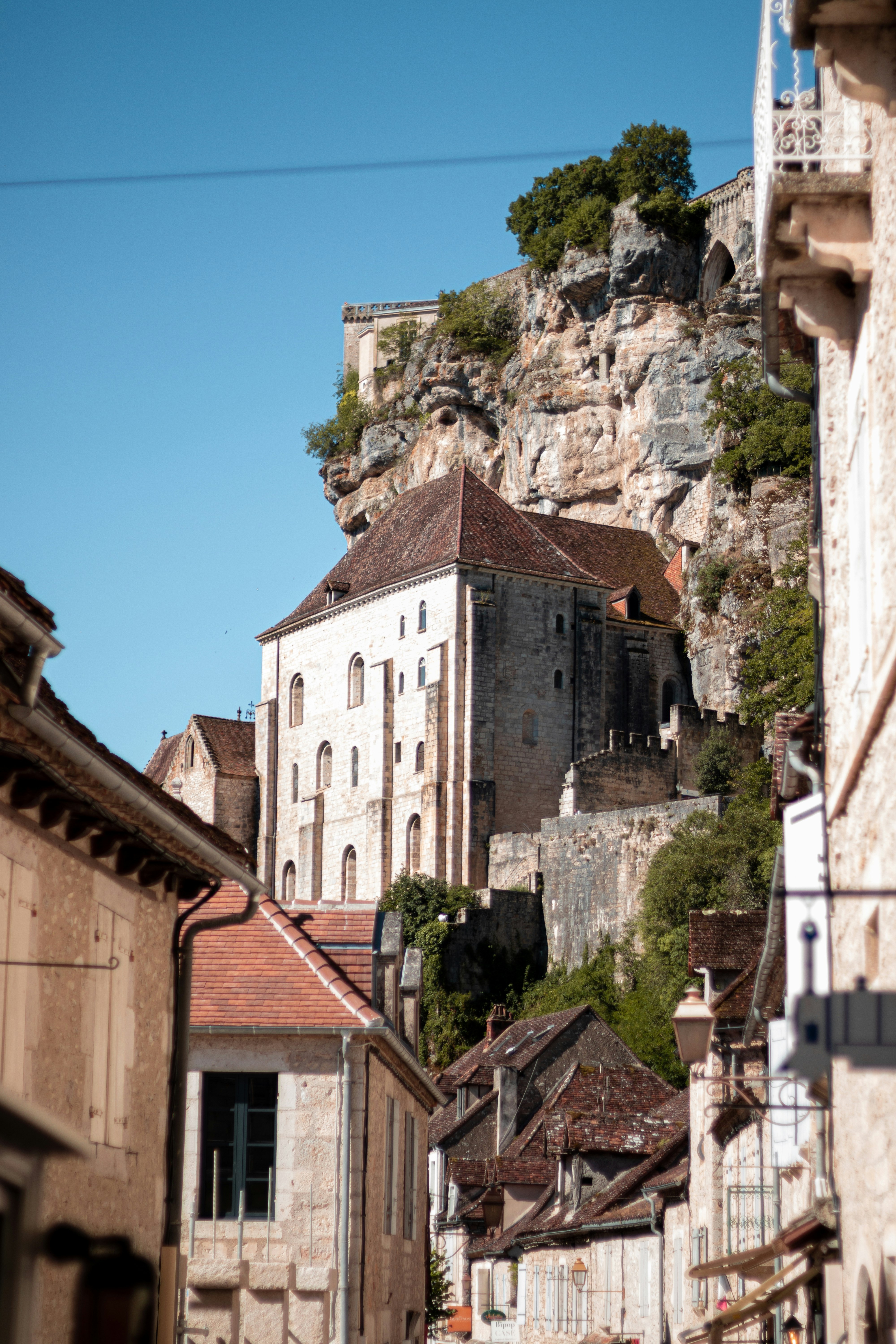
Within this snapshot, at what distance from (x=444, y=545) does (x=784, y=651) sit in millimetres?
14802

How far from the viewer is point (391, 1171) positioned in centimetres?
1811

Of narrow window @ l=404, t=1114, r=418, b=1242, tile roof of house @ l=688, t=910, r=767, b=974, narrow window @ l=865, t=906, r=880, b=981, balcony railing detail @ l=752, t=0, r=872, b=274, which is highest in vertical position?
balcony railing detail @ l=752, t=0, r=872, b=274


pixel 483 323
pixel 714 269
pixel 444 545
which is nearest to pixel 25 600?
pixel 444 545

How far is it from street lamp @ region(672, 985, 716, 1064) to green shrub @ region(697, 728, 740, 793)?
46.7 m

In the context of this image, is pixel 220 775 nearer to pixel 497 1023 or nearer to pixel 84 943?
pixel 497 1023

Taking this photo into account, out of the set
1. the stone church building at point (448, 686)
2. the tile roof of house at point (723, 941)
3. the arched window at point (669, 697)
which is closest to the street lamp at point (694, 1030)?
the tile roof of house at point (723, 941)

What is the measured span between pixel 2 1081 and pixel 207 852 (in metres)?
2.58

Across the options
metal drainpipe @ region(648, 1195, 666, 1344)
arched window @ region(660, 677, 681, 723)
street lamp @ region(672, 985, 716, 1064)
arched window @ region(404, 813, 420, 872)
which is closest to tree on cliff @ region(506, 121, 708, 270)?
arched window @ region(660, 677, 681, 723)

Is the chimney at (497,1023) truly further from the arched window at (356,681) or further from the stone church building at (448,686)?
the arched window at (356,681)

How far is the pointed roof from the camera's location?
66.4 meters

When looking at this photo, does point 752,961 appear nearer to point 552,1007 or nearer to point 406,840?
point 552,1007

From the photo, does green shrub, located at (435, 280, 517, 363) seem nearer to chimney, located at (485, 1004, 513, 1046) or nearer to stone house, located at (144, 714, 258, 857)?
stone house, located at (144, 714, 258, 857)

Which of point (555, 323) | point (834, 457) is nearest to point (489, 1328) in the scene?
point (834, 457)

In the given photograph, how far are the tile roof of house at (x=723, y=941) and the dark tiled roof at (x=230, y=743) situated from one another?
54779mm
